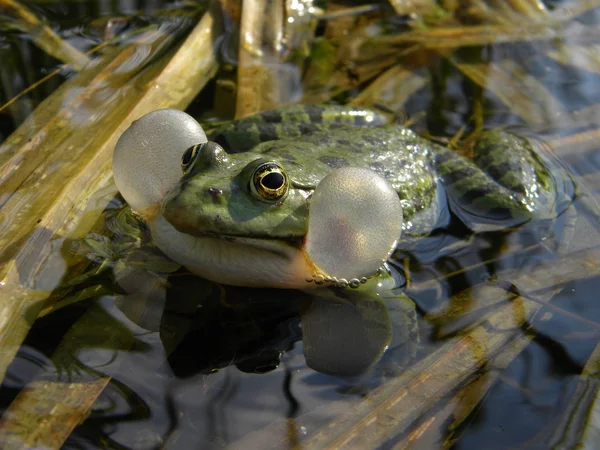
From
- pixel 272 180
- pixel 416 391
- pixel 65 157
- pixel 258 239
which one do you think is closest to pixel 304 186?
pixel 272 180

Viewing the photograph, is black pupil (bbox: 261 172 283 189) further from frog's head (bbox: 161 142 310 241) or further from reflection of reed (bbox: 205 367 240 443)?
reflection of reed (bbox: 205 367 240 443)

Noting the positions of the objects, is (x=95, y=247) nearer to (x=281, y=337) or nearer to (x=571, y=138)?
(x=281, y=337)

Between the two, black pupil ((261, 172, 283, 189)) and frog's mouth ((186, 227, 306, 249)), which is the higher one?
black pupil ((261, 172, 283, 189))

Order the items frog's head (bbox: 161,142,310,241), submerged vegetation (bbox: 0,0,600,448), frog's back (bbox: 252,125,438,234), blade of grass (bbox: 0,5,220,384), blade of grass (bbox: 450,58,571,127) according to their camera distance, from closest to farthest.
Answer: submerged vegetation (bbox: 0,0,600,448) → frog's head (bbox: 161,142,310,241) → blade of grass (bbox: 0,5,220,384) → frog's back (bbox: 252,125,438,234) → blade of grass (bbox: 450,58,571,127)

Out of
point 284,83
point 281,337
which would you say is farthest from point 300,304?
point 284,83

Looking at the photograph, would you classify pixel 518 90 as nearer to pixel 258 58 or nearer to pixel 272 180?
pixel 258 58

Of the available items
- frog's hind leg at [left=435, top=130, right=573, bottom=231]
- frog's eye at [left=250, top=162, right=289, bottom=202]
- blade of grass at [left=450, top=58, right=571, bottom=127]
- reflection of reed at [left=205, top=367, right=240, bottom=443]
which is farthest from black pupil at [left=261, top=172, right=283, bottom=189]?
blade of grass at [left=450, top=58, right=571, bottom=127]
